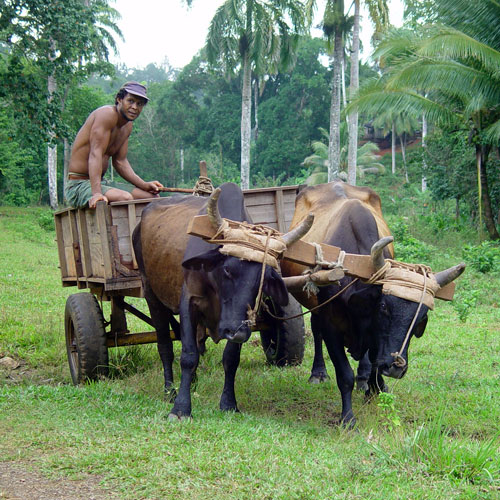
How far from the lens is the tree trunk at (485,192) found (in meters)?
17.3

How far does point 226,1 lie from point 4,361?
20.3 metres

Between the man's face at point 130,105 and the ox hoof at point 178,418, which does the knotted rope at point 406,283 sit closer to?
the ox hoof at point 178,418

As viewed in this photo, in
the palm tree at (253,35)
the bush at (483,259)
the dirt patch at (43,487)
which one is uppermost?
the palm tree at (253,35)

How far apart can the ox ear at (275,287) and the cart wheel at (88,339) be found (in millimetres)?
2135

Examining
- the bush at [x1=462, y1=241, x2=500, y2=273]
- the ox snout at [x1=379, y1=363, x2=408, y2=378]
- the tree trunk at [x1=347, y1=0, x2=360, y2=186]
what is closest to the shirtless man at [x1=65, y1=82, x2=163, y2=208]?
the ox snout at [x1=379, y1=363, x2=408, y2=378]

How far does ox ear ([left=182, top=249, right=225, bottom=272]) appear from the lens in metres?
4.70

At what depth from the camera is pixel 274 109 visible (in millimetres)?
45125

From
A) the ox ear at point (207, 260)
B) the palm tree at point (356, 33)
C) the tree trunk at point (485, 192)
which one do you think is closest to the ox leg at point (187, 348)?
the ox ear at point (207, 260)

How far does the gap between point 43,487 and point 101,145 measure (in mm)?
3749

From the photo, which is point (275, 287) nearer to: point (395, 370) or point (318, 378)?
point (395, 370)

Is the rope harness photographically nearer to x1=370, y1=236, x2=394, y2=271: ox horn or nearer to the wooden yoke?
the wooden yoke

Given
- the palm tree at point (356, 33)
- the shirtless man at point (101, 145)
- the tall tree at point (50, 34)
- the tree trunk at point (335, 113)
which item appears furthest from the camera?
the tree trunk at point (335, 113)

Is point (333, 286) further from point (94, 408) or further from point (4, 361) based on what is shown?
point (4, 361)

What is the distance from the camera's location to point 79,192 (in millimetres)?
6578
